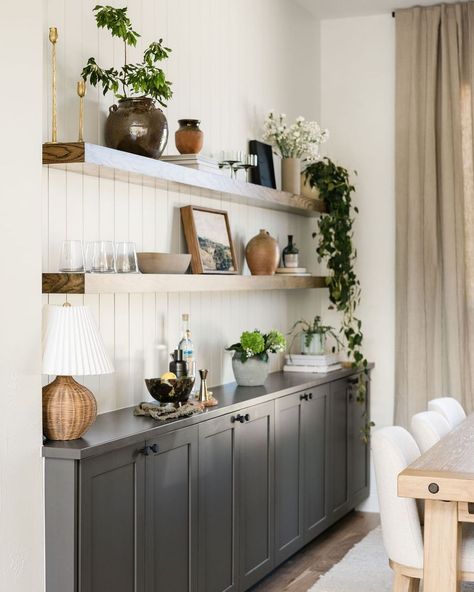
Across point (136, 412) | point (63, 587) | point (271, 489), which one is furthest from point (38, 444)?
point (271, 489)

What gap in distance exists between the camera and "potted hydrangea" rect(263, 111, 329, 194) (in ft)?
16.1

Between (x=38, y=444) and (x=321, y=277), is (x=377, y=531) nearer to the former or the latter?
(x=321, y=277)

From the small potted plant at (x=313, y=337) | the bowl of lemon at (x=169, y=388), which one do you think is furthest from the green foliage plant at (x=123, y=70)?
the small potted plant at (x=313, y=337)

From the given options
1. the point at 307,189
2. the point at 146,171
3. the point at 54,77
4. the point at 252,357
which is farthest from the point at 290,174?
the point at 54,77

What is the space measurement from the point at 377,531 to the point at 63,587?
9.11 ft

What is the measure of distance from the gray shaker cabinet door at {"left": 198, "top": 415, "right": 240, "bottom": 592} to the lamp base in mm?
696

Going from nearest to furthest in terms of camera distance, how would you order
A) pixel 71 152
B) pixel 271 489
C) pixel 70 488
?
1. pixel 70 488
2. pixel 71 152
3. pixel 271 489

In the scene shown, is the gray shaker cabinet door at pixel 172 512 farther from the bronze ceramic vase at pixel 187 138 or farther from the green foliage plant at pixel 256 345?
the bronze ceramic vase at pixel 187 138

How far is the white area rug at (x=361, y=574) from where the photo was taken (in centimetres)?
413

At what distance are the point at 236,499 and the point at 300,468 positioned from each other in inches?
31.6

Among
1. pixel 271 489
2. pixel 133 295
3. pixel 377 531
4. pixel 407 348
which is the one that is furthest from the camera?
pixel 407 348

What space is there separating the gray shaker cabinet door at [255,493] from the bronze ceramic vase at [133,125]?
1.20 m

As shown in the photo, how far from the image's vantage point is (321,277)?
17.6 ft

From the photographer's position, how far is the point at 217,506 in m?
3.61
